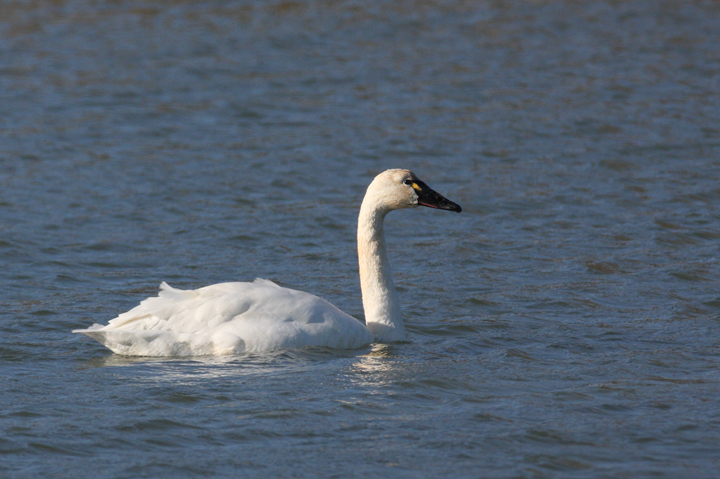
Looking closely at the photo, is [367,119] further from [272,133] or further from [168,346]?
[168,346]

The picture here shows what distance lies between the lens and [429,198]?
31.0ft

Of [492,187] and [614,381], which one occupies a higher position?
[492,187]

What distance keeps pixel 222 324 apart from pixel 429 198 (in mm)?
2046

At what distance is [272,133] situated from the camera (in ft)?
56.7

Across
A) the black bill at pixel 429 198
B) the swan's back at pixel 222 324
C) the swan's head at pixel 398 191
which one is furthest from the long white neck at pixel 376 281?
the swan's back at pixel 222 324

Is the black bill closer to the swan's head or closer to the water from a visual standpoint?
the swan's head

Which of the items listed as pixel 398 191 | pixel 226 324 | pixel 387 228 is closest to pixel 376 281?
pixel 398 191

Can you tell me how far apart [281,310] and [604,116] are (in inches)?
418

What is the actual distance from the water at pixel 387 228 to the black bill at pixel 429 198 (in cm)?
104

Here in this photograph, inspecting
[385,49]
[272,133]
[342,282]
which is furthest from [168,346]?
[385,49]

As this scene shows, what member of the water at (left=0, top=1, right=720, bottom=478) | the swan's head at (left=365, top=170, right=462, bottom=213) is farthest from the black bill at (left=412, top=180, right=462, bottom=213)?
the water at (left=0, top=1, right=720, bottom=478)

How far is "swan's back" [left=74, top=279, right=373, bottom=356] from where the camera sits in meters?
8.59

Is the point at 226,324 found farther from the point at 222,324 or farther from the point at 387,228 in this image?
the point at 387,228

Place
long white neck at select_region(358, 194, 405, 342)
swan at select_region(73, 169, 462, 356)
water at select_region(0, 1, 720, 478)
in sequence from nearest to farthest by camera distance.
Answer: water at select_region(0, 1, 720, 478) → swan at select_region(73, 169, 462, 356) → long white neck at select_region(358, 194, 405, 342)
